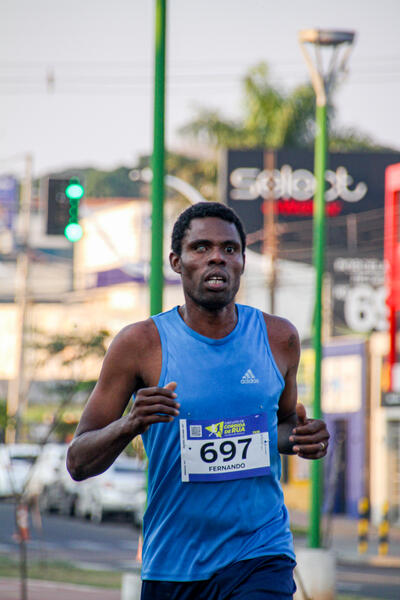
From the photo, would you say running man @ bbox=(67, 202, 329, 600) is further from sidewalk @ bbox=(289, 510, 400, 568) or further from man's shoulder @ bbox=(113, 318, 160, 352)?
sidewalk @ bbox=(289, 510, 400, 568)

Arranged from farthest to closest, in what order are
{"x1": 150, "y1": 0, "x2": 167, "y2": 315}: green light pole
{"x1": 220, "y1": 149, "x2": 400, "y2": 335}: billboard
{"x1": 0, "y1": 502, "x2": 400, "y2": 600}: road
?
{"x1": 220, "y1": 149, "x2": 400, "y2": 335}: billboard, {"x1": 0, "y1": 502, "x2": 400, "y2": 600}: road, {"x1": 150, "y1": 0, "x2": 167, "y2": 315}: green light pole

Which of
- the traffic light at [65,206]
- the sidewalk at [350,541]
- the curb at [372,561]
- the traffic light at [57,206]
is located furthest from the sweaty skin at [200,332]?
the curb at [372,561]

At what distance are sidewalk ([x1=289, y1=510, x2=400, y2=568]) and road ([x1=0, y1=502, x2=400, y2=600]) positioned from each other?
16.4 inches

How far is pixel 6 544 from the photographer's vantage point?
76.7 feet

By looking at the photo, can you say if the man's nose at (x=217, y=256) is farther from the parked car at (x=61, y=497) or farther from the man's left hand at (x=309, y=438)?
the parked car at (x=61, y=497)

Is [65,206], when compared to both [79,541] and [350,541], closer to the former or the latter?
[79,541]

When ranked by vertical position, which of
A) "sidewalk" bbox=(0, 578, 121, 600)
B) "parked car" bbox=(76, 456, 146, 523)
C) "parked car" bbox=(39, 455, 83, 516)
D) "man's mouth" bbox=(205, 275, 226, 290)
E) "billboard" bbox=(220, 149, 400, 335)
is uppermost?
"man's mouth" bbox=(205, 275, 226, 290)

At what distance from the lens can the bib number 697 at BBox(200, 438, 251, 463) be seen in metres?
4.48

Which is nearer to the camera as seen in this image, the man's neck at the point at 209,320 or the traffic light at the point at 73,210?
the man's neck at the point at 209,320

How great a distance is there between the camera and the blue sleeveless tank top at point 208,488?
4.46 meters

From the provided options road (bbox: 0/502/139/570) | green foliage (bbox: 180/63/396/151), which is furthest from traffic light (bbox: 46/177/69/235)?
green foliage (bbox: 180/63/396/151)

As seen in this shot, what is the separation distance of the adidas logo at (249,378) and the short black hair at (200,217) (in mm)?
491

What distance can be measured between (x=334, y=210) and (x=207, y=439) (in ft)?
127

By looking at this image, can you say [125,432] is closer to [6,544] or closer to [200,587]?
[200,587]
